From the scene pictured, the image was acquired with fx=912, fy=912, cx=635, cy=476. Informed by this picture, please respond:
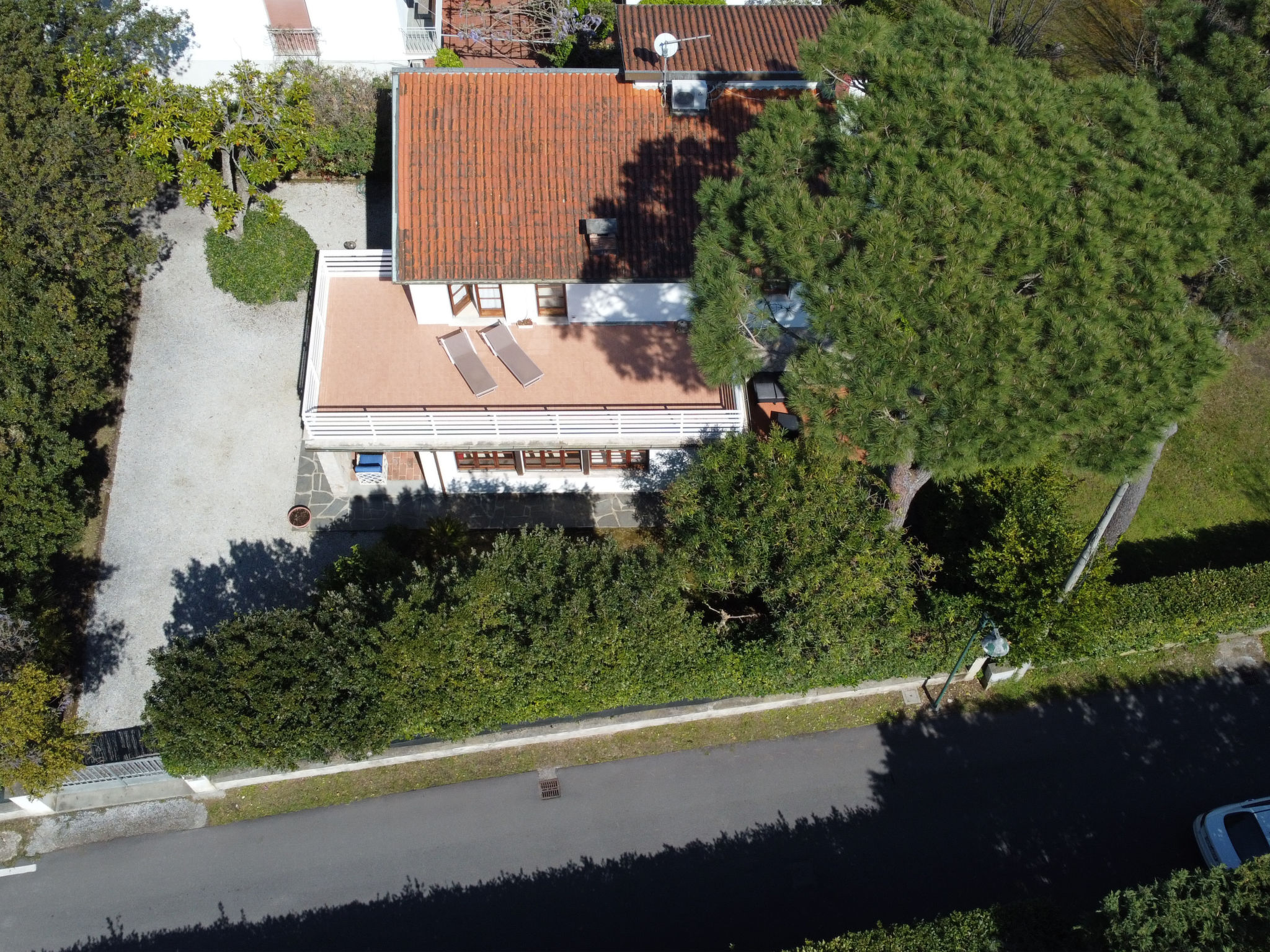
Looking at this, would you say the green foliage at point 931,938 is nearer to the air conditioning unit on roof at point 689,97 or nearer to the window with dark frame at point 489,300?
the window with dark frame at point 489,300

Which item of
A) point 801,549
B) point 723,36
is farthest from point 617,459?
point 723,36

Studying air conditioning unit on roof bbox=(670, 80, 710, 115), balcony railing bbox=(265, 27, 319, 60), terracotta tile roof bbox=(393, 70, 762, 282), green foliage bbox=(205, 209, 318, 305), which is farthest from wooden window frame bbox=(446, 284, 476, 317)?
balcony railing bbox=(265, 27, 319, 60)

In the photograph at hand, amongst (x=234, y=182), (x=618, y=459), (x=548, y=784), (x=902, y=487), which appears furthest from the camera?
(x=234, y=182)

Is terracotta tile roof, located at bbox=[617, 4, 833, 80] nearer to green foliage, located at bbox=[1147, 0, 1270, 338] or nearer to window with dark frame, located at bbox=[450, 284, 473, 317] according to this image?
window with dark frame, located at bbox=[450, 284, 473, 317]

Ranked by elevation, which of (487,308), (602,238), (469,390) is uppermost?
(602,238)

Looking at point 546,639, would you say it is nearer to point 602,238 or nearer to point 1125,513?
point 602,238

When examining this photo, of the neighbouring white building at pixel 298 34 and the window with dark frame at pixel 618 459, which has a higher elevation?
the neighbouring white building at pixel 298 34

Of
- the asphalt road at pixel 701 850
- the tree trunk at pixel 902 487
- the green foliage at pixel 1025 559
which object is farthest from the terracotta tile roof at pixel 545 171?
the asphalt road at pixel 701 850
